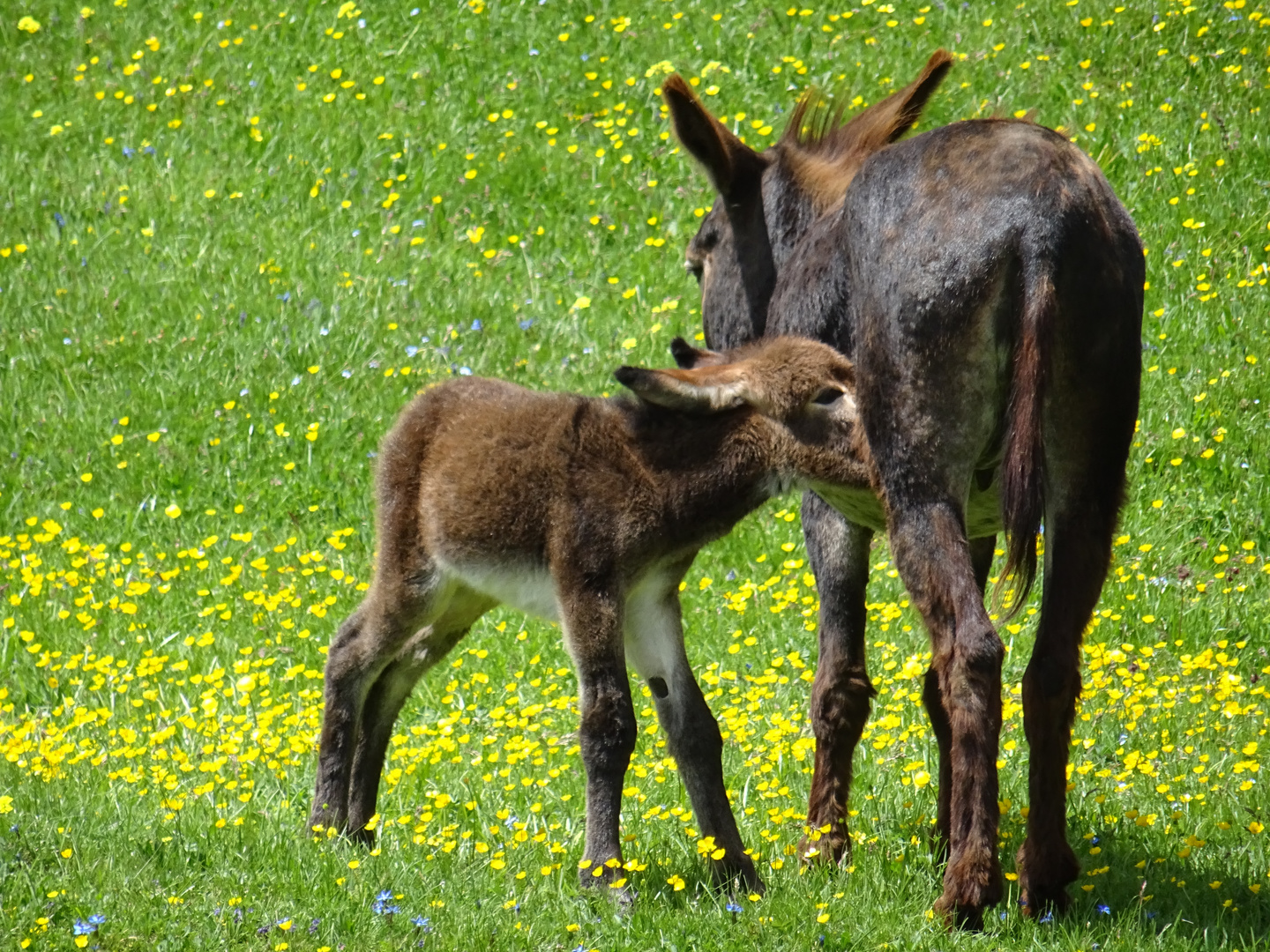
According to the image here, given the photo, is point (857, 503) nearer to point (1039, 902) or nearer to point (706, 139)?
point (1039, 902)

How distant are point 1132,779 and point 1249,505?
2.44m

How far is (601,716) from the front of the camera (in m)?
4.57

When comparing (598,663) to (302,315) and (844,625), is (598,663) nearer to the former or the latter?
(844,625)

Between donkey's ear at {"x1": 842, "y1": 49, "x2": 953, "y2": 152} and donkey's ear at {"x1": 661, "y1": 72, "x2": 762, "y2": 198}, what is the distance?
0.42m

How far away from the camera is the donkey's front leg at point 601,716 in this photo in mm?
4570

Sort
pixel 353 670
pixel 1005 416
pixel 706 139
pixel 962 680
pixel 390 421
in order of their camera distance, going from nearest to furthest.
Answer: pixel 962 680 < pixel 1005 416 < pixel 353 670 < pixel 706 139 < pixel 390 421

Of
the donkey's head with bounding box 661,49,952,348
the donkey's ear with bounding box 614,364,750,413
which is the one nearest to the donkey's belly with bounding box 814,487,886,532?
the donkey's ear with bounding box 614,364,750,413

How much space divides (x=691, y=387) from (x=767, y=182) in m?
1.76

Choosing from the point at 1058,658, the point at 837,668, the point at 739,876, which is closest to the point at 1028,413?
the point at 1058,658

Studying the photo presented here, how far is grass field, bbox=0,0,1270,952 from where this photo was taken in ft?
15.6

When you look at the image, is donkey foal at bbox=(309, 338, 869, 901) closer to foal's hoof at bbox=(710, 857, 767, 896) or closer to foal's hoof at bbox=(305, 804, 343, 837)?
foal's hoof at bbox=(710, 857, 767, 896)

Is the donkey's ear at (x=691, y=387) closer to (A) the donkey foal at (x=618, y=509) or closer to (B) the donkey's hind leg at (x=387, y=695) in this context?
(A) the donkey foal at (x=618, y=509)

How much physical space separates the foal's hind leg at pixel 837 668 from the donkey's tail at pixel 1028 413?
3.44 ft

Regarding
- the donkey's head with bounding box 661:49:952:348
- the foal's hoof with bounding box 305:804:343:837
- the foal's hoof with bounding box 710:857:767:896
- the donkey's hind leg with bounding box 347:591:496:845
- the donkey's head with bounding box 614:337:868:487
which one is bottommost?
the foal's hoof with bounding box 710:857:767:896
